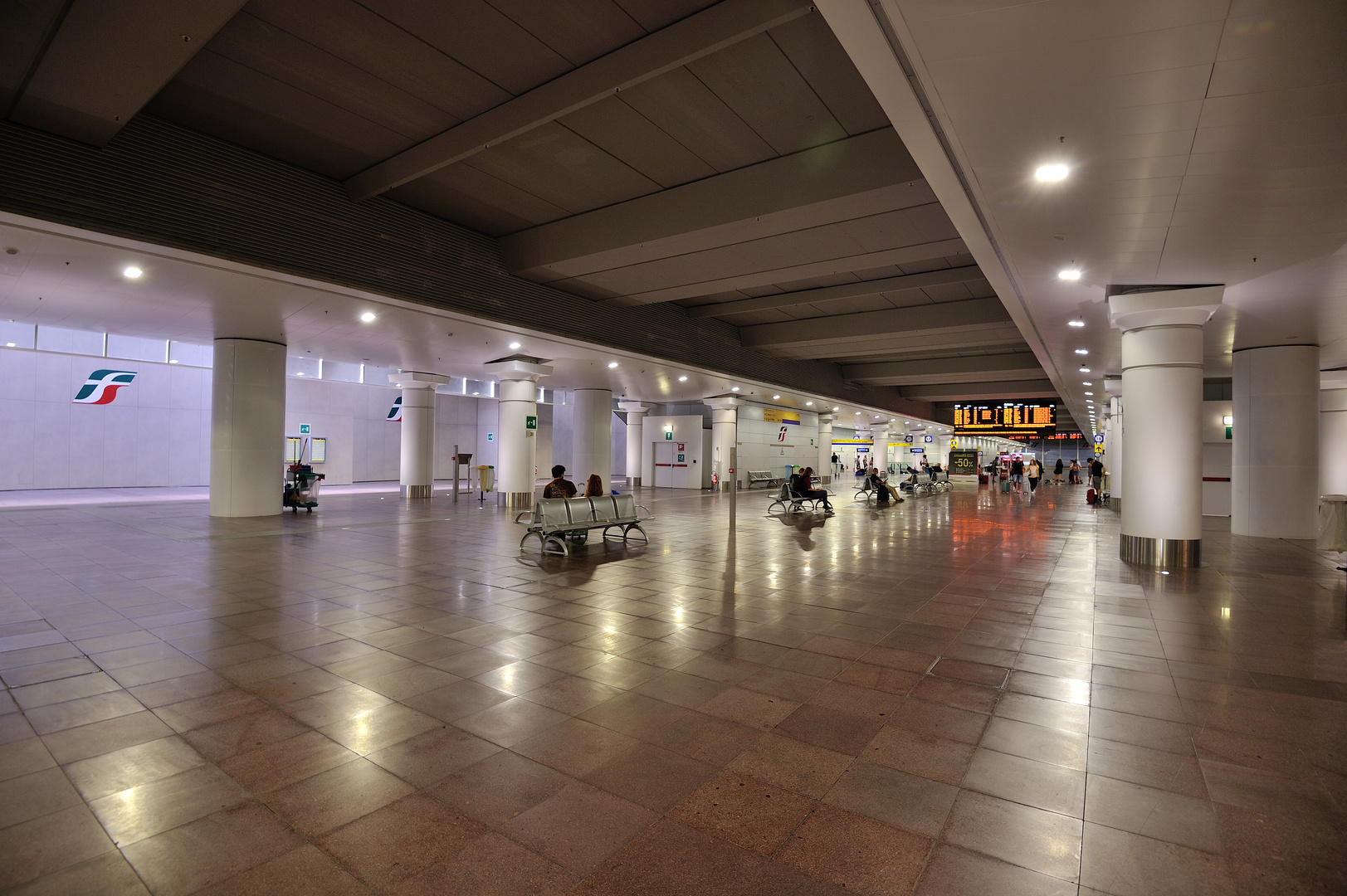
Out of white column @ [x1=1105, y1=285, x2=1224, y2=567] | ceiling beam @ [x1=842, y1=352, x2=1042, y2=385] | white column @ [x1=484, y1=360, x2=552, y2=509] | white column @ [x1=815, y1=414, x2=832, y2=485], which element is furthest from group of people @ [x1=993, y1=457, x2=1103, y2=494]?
white column @ [x1=484, y1=360, x2=552, y2=509]

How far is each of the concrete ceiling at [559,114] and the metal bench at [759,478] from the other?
19993mm

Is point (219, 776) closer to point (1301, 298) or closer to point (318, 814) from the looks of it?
point (318, 814)

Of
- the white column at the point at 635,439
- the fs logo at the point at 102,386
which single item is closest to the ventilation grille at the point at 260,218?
the fs logo at the point at 102,386

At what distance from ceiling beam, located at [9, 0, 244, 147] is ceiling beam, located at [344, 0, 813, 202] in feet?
9.16

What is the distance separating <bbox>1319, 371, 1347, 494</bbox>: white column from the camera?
1814 centimetres

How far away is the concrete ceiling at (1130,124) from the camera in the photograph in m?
4.04

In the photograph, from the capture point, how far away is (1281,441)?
44.0ft

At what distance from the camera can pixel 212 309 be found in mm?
12539

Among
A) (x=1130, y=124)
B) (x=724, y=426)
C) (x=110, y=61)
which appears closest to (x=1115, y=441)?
(x=724, y=426)

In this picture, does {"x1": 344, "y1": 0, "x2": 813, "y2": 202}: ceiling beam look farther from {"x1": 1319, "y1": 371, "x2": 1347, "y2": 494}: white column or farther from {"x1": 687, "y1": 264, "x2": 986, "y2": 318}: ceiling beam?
{"x1": 1319, "y1": 371, "x2": 1347, "y2": 494}: white column

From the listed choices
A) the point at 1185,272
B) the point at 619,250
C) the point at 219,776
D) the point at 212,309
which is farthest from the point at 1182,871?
the point at 212,309

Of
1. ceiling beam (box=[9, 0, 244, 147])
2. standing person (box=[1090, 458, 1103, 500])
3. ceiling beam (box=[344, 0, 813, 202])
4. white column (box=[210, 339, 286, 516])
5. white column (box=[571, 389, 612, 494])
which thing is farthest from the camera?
standing person (box=[1090, 458, 1103, 500])

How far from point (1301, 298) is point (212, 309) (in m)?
18.4

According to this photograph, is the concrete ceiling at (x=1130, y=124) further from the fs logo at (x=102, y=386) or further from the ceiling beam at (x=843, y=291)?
the fs logo at (x=102, y=386)
